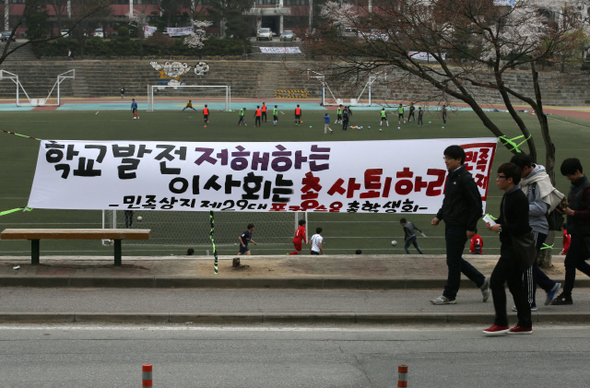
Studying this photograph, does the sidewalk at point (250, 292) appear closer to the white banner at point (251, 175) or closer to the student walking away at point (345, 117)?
the white banner at point (251, 175)

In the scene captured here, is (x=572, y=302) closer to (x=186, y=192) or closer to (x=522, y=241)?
(x=522, y=241)

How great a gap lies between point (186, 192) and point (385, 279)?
3087 millimetres

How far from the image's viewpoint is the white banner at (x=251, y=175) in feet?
32.0

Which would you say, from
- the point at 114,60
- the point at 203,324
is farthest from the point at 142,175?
the point at 114,60

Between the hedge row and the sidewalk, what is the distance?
82.4 m

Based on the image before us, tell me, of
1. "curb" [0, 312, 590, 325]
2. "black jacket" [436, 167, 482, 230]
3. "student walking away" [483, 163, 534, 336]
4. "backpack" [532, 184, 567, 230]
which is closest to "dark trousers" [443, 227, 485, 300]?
"black jacket" [436, 167, 482, 230]

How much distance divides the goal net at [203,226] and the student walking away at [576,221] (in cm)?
900

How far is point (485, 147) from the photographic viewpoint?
9797 mm

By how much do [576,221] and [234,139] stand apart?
107 ft

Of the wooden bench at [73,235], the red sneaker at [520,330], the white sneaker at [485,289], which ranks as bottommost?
the red sneaker at [520,330]

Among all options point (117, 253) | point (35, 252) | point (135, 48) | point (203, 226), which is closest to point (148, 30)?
point (135, 48)

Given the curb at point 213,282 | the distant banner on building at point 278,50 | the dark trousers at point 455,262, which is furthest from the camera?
the distant banner on building at point 278,50

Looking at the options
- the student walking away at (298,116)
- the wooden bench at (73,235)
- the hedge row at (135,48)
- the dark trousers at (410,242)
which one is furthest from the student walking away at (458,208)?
the hedge row at (135,48)

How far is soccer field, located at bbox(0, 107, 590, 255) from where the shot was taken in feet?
56.1
